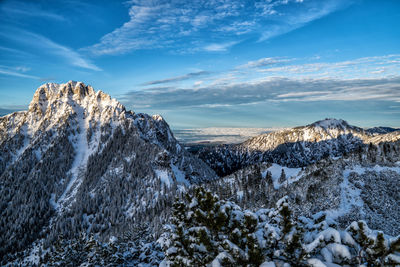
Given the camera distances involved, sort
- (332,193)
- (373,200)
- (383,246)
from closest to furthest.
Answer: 1. (383,246)
2. (373,200)
3. (332,193)

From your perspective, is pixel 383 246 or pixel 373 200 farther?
pixel 373 200

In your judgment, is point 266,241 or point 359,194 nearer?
point 266,241

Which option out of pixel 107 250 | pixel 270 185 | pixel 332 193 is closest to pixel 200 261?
pixel 107 250

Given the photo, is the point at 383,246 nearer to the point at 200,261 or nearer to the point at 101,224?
the point at 200,261

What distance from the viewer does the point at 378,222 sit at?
65062 mm

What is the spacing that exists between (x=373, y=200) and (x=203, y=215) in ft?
261

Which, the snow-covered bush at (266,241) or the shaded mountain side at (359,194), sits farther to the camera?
the shaded mountain side at (359,194)

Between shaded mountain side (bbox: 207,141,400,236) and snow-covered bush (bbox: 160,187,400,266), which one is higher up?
snow-covered bush (bbox: 160,187,400,266)

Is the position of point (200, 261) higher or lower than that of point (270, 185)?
higher

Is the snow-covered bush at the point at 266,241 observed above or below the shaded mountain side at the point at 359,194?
above

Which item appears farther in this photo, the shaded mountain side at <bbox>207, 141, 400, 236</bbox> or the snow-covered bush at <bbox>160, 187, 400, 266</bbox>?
the shaded mountain side at <bbox>207, 141, 400, 236</bbox>

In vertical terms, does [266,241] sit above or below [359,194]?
above

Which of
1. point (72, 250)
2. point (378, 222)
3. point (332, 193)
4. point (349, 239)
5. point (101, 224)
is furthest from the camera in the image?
point (101, 224)

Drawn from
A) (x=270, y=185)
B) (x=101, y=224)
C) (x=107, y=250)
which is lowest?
(x=101, y=224)
